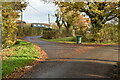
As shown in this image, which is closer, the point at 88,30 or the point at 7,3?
the point at 7,3

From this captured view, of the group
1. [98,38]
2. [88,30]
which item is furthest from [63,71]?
[88,30]

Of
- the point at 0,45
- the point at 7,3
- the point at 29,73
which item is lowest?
the point at 29,73

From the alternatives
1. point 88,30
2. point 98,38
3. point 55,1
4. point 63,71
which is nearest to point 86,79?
point 63,71

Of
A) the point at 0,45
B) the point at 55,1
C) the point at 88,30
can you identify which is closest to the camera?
the point at 0,45

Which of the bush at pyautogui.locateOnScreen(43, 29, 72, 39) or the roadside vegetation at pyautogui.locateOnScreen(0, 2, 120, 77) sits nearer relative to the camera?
the roadside vegetation at pyautogui.locateOnScreen(0, 2, 120, 77)

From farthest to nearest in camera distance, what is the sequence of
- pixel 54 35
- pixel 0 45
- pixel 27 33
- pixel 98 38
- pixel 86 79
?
pixel 27 33 < pixel 54 35 < pixel 98 38 < pixel 0 45 < pixel 86 79

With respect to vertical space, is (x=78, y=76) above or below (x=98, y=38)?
below

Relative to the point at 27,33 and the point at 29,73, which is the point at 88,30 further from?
the point at 27,33

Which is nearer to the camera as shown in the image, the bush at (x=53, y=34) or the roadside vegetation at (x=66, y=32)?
the roadside vegetation at (x=66, y=32)

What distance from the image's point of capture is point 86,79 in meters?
5.64

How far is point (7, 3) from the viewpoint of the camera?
10.2 meters

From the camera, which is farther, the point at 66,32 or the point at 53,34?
the point at 66,32

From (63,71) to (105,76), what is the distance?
179 cm

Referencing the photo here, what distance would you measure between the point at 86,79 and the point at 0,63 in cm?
480
